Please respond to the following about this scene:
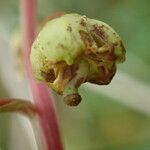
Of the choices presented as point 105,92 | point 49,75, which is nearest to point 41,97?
point 49,75

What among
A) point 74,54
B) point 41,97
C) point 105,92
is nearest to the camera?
point 74,54

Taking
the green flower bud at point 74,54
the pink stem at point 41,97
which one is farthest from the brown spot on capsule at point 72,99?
the pink stem at point 41,97

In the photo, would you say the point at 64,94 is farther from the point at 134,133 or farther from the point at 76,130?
the point at 76,130

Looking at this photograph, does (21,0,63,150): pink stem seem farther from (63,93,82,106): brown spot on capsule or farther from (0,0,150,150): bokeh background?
(0,0,150,150): bokeh background

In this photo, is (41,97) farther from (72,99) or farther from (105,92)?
(105,92)

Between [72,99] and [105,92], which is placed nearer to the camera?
[72,99]

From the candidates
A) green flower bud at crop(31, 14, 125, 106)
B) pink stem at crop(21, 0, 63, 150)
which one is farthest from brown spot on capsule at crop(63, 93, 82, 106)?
pink stem at crop(21, 0, 63, 150)
